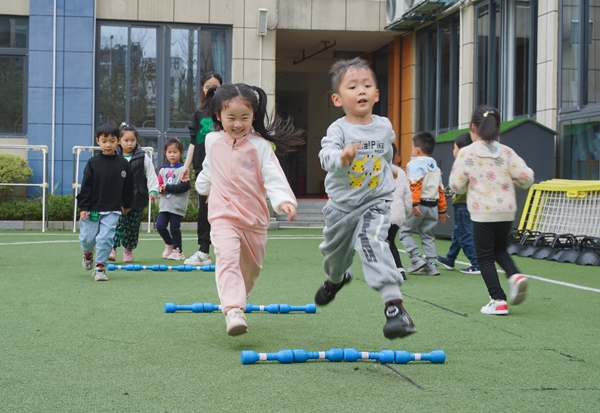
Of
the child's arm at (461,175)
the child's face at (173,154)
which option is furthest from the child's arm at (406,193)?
the child's face at (173,154)

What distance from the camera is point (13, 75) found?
707 inches

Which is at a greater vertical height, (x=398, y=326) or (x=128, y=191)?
(x=128, y=191)

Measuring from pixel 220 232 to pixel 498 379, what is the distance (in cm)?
174

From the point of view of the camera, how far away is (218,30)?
18.7 meters

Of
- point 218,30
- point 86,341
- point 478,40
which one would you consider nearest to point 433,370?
point 86,341

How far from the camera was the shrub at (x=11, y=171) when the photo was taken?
53.6ft

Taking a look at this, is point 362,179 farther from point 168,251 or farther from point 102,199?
point 168,251

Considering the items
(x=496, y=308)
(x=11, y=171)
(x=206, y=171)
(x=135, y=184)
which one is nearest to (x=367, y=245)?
(x=206, y=171)

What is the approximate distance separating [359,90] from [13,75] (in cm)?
1532

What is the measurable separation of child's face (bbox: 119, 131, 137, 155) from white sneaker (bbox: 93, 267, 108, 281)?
2.04 metres

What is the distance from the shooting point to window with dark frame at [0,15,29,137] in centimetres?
1780

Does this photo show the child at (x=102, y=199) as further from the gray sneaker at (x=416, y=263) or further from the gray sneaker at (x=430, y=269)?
the gray sneaker at (x=430, y=269)

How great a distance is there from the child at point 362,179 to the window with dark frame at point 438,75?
12868mm

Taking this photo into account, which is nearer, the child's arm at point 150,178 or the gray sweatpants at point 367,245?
the gray sweatpants at point 367,245
